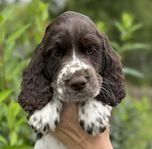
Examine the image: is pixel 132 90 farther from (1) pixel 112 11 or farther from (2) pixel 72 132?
(2) pixel 72 132

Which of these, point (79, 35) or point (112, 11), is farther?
point (112, 11)

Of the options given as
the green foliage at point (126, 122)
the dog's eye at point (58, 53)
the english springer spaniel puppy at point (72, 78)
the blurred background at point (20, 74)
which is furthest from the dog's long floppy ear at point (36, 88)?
the green foliage at point (126, 122)

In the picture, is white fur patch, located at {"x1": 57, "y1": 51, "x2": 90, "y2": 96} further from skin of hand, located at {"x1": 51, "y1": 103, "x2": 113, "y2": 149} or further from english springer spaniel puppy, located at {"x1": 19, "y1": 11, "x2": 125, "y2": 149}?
skin of hand, located at {"x1": 51, "y1": 103, "x2": 113, "y2": 149}

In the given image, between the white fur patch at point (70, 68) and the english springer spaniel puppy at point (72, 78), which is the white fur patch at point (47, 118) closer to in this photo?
the english springer spaniel puppy at point (72, 78)

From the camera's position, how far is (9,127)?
6.47 metres

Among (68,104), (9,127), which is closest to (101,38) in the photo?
(68,104)

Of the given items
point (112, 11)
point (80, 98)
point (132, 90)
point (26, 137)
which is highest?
point (80, 98)

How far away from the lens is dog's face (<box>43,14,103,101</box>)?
15.8 feet

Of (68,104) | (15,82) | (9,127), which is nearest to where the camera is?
(68,104)

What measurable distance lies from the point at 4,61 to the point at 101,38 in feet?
6.16

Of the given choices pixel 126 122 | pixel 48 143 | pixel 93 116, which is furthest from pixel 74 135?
pixel 126 122

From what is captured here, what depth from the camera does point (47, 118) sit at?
5.09 m

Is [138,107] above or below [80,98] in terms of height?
below

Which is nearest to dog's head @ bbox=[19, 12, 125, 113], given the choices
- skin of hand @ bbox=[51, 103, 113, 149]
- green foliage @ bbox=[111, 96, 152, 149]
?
skin of hand @ bbox=[51, 103, 113, 149]
